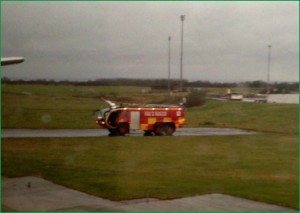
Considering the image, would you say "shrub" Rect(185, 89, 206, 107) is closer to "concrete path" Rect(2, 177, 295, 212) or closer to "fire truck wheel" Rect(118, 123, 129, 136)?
"fire truck wheel" Rect(118, 123, 129, 136)

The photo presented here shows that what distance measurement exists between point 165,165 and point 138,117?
2.21 m

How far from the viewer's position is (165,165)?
1261 cm

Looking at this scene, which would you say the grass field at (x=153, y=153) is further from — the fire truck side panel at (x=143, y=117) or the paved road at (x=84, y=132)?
the fire truck side panel at (x=143, y=117)

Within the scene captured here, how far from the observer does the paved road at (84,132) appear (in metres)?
11.9

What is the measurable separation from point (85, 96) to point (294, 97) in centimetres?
517

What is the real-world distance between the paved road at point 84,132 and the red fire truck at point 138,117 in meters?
0.32

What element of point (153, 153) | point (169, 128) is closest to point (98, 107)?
point (169, 128)

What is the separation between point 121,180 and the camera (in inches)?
430

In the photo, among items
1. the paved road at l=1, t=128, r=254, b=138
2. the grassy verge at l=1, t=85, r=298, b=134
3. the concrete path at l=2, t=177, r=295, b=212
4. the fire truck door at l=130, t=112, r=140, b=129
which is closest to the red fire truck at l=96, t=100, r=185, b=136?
the fire truck door at l=130, t=112, r=140, b=129

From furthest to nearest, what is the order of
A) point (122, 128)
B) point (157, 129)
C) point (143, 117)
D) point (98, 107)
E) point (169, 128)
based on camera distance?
point (157, 129)
point (169, 128)
point (122, 128)
point (143, 117)
point (98, 107)

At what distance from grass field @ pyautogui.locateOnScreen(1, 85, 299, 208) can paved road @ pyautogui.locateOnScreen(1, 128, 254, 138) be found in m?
0.21

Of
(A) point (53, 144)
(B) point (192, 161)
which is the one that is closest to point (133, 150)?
(B) point (192, 161)

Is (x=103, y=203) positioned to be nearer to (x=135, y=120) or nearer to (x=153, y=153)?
(x=135, y=120)

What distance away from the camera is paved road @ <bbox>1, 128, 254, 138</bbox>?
11914mm
